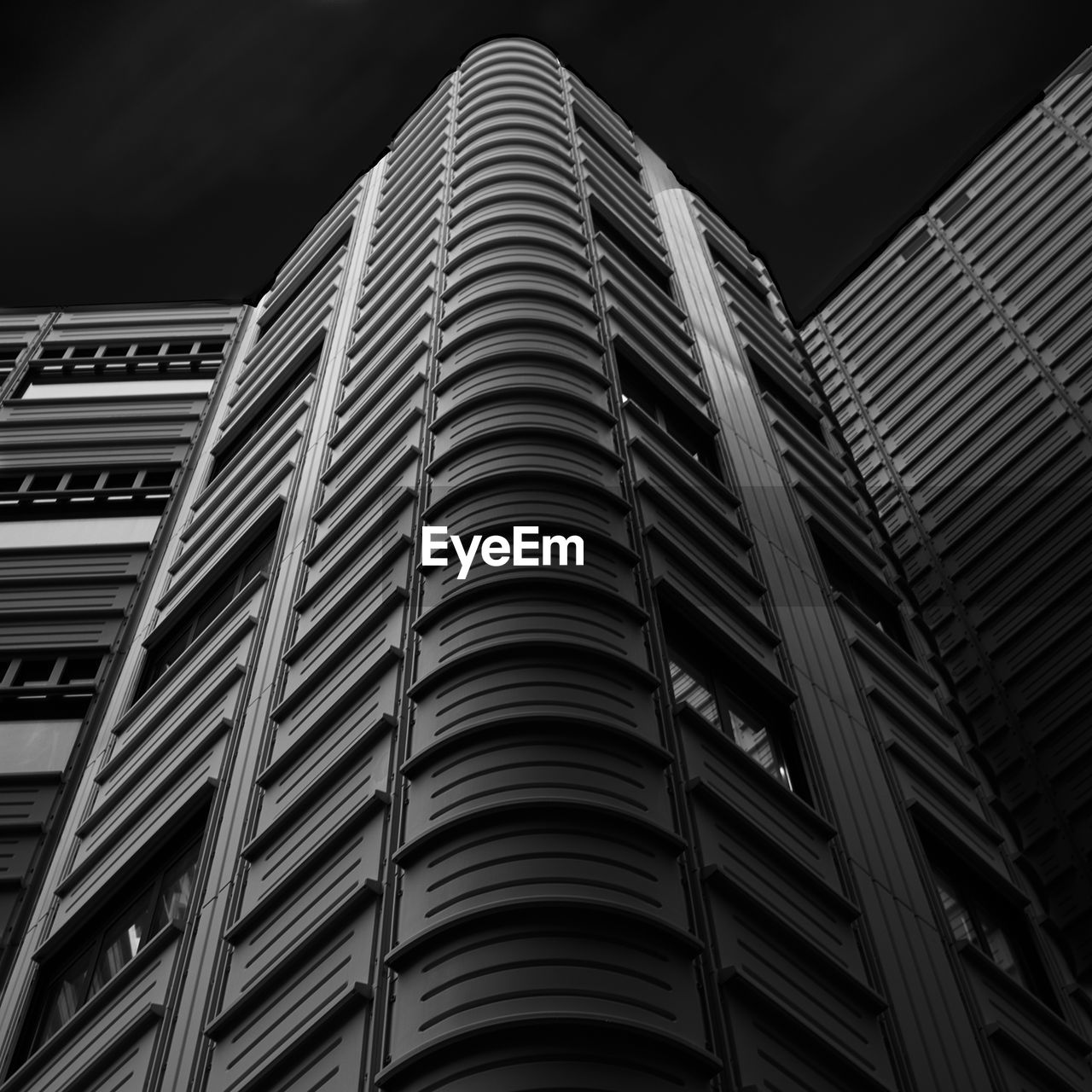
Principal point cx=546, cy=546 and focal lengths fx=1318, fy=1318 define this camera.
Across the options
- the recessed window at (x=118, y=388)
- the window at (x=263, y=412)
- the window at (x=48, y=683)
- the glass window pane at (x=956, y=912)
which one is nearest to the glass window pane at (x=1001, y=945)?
the glass window pane at (x=956, y=912)

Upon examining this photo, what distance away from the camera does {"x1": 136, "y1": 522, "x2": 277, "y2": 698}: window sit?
17375mm

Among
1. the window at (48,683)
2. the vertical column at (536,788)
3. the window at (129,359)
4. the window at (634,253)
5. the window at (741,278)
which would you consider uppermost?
the window at (129,359)

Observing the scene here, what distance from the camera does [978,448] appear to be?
3294 centimetres

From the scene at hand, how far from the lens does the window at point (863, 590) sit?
1764 cm

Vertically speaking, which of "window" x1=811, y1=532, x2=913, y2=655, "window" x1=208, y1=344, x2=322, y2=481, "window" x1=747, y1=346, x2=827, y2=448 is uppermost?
"window" x1=208, y1=344, x2=322, y2=481

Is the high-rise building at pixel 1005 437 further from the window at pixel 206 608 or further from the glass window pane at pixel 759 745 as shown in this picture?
the window at pixel 206 608

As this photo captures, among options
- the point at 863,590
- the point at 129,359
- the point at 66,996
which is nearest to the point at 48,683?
the point at 66,996

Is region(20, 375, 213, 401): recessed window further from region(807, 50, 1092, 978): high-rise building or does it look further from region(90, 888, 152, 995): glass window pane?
region(90, 888, 152, 995): glass window pane

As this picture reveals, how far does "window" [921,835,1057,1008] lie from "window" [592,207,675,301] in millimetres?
11644

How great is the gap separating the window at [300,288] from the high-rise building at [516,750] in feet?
23.9

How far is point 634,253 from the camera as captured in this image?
2314 centimetres

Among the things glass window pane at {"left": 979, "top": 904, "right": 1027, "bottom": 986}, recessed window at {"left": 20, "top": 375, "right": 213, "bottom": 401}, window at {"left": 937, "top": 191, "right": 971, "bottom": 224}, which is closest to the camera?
glass window pane at {"left": 979, "top": 904, "right": 1027, "bottom": 986}

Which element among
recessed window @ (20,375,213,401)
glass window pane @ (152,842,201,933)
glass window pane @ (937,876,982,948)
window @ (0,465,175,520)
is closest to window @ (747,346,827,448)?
glass window pane @ (937,876,982,948)

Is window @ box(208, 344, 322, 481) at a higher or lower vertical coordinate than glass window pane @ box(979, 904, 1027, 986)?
higher
